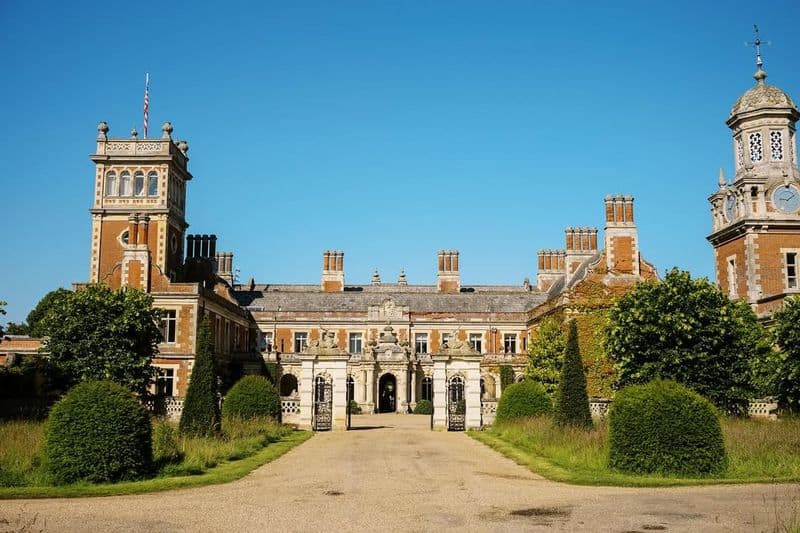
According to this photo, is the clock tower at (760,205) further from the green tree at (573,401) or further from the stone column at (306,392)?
the stone column at (306,392)

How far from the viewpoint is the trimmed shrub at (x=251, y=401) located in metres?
26.4

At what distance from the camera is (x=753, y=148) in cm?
3944

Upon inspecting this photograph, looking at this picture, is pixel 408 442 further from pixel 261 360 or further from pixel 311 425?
pixel 261 360

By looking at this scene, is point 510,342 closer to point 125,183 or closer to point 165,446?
point 125,183

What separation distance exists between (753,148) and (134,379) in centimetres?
3119

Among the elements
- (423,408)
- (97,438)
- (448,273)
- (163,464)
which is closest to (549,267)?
(448,273)

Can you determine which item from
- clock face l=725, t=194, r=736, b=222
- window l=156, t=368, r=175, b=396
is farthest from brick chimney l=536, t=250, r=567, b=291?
window l=156, t=368, r=175, b=396

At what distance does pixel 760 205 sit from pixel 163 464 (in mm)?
31877

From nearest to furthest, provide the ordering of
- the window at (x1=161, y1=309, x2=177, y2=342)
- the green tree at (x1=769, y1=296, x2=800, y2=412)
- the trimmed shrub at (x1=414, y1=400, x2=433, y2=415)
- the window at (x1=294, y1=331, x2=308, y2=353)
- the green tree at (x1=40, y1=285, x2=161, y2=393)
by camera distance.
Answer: the green tree at (x1=769, y1=296, x2=800, y2=412), the green tree at (x1=40, y1=285, x2=161, y2=393), the window at (x1=161, y1=309, x2=177, y2=342), the trimmed shrub at (x1=414, y1=400, x2=433, y2=415), the window at (x1=294, y1=331, x2=308, y2=353)

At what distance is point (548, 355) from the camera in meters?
39.5

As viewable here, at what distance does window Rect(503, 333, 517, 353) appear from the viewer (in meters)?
58.8

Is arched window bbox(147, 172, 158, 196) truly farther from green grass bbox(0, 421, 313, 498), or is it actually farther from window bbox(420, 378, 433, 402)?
green grass bbox(0, 421, 313, 498)

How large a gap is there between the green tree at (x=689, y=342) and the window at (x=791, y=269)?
1162 cm

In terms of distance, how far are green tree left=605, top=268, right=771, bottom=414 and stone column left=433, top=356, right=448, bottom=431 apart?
6.59 metres
